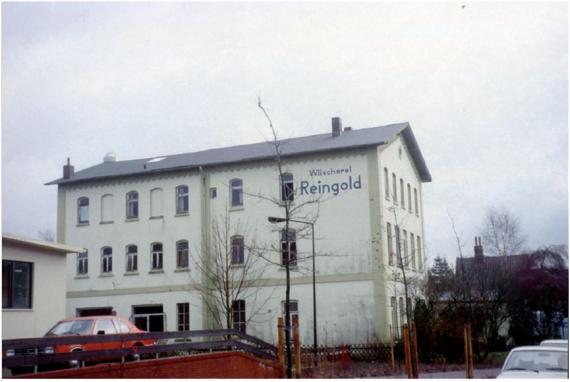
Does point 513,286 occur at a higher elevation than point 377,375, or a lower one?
higher

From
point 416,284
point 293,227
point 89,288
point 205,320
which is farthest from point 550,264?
point 89,288

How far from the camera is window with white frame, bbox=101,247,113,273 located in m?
41.9

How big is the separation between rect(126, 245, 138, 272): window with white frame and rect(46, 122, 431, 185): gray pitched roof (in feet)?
13.2

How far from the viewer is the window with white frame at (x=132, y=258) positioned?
4131cm

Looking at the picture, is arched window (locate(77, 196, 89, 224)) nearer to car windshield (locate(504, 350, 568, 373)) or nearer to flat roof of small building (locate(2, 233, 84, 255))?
flat roof of small building (locate(2, 233, 84, 255))

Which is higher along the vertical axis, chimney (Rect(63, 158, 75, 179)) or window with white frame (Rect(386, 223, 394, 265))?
chimney (Rect(63, 158, 75, 179))

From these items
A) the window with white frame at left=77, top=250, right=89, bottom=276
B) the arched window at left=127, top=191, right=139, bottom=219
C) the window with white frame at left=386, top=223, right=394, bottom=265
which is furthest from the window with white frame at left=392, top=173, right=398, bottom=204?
the window with white frame at left=77, top=250, right=89, bottom=276

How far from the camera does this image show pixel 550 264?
39.3 meters

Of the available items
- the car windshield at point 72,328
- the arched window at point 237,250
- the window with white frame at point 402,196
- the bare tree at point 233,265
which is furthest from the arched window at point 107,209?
the car windshield at point 72,328

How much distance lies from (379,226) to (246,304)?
7868 mm

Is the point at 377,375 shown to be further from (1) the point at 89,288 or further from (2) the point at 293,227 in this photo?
(1) the point at 89,288

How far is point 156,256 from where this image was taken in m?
40.9

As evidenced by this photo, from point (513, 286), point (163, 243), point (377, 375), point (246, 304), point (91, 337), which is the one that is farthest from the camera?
point (163, 243)

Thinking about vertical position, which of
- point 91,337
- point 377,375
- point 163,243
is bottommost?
point 377,375
